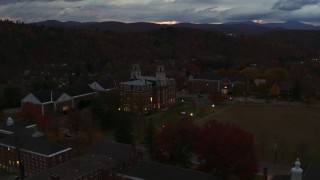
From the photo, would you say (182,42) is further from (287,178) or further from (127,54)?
(287,178)

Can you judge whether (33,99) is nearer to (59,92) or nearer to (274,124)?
(59,92)

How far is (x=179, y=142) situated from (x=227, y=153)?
511 centimetres

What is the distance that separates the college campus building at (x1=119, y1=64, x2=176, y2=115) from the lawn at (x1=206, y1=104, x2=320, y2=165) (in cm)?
1062

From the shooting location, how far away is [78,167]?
31219 mm

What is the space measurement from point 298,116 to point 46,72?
238 ft

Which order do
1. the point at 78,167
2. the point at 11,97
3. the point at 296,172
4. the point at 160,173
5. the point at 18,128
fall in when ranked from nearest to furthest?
the point at 296,172 < the point at 160,173 < the point at 78,167 < the point at 18,128 < the point at 11,97

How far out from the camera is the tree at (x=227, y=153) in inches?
1184

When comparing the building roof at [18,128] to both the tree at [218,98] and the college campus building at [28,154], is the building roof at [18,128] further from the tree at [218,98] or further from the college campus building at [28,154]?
the tree at [218,98]

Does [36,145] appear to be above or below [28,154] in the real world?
above

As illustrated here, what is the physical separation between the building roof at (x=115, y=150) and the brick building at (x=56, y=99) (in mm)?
24665

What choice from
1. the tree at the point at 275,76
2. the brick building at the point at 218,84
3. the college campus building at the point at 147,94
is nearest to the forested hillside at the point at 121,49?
the tree at the point at 275,76

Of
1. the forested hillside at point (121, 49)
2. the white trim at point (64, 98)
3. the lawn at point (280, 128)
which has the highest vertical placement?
the forested hillside at point (121, 49)

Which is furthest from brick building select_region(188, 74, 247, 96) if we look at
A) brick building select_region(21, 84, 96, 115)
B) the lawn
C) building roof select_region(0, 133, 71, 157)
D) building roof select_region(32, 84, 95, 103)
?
building roof select_region(0, 133, 71, 157)

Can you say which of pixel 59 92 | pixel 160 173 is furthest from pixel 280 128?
pixel 59 92
